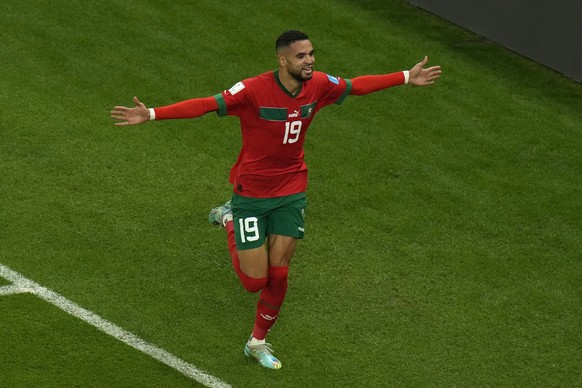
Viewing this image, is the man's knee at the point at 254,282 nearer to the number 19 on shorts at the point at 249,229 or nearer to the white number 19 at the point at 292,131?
the number 19 on shorts at the point at 249,229

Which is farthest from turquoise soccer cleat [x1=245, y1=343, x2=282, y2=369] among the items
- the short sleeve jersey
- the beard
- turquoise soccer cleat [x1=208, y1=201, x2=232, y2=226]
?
the beard

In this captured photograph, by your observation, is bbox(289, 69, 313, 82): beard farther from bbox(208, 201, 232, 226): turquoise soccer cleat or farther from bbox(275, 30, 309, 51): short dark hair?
bbox(208, 201, 232, 226): turquoise soccer cleat

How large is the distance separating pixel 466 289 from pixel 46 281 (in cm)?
364

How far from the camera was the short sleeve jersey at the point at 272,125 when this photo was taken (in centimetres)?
951

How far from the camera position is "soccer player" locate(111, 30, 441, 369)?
374 inches

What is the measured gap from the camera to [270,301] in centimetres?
967

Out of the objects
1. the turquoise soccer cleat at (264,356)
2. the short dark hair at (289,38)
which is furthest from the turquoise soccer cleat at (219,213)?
the short dark hair at (289,38)

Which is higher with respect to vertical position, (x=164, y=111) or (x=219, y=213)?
(x=164, y=111)

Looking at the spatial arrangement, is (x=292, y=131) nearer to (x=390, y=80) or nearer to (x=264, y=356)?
(x=390, y=80)

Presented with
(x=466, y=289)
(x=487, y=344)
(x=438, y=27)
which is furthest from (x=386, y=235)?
(x=438, y=27)

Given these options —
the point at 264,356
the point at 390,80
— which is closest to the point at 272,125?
the point at 390,80

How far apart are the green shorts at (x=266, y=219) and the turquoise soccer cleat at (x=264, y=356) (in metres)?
0.79

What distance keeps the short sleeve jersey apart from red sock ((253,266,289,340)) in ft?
2.04

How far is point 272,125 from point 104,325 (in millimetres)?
2143
